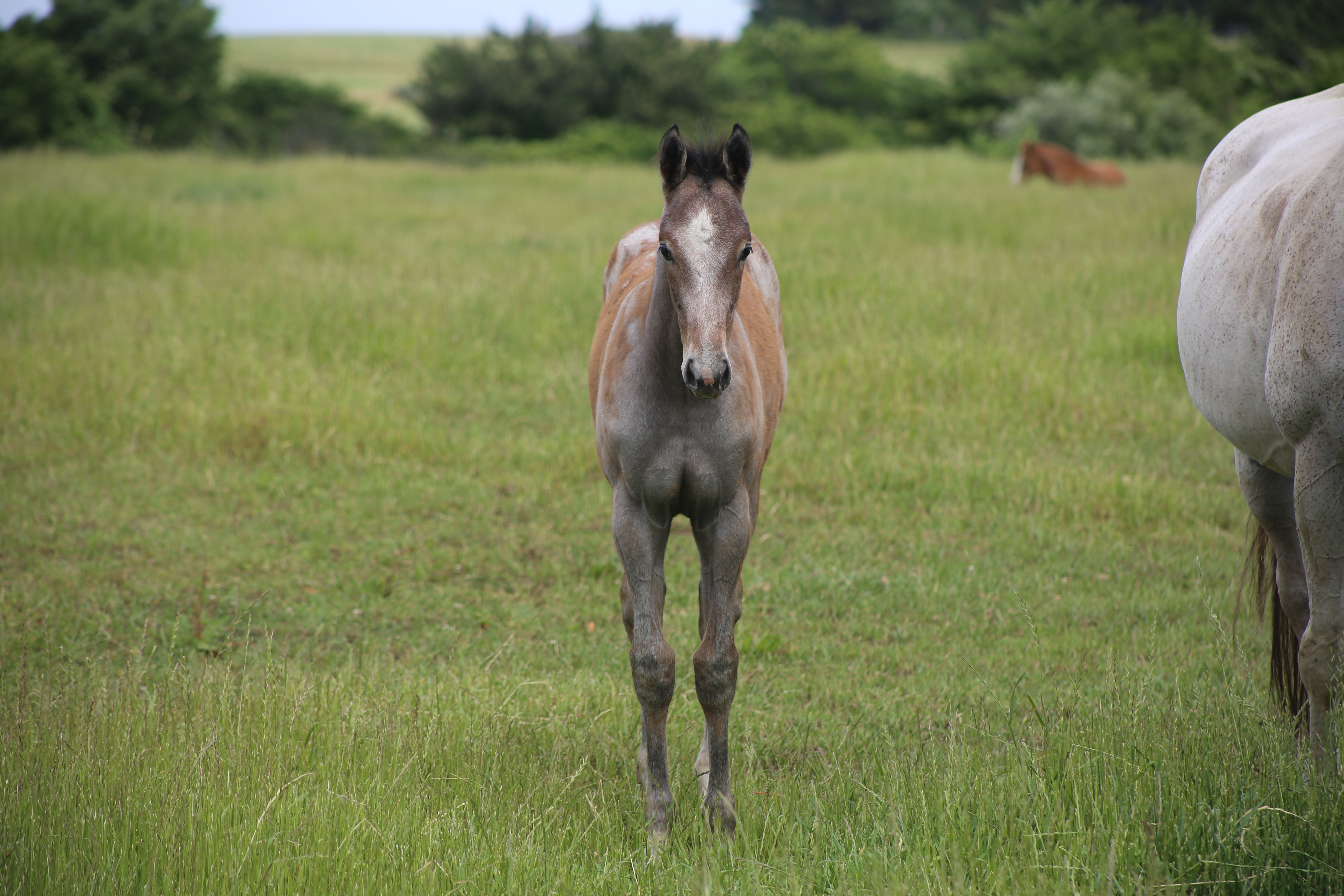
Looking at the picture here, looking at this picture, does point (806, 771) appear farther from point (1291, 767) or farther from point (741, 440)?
point (1291, 767)

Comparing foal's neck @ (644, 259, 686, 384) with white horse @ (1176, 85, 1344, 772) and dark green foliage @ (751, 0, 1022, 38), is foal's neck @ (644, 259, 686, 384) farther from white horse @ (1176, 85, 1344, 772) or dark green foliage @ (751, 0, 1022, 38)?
dark green foliage @ (751, 0, 1022, 38)

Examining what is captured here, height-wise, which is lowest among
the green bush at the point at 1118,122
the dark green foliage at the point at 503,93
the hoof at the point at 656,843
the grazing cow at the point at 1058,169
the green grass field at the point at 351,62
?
the hoof at the point at 656,843

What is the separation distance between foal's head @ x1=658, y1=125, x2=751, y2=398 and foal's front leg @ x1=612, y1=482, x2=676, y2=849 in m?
0.51

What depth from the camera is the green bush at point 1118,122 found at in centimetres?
2511

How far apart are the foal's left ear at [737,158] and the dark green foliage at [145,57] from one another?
1158 inches

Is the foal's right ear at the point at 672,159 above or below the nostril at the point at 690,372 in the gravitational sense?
above

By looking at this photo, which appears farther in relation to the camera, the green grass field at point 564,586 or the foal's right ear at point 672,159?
the foal's right ear at point 672,159

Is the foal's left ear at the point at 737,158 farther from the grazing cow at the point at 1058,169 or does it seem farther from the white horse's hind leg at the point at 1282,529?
the grazing cow at the point at 1058,169

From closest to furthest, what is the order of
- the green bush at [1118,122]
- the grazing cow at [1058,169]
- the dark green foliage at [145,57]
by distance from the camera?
the grazing cow at [1058,169] < the green bush at [1118,122] < the dark green foliage at [145,57]

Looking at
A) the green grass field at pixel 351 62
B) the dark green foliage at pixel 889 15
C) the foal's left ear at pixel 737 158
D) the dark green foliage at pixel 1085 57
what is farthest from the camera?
the dark green foliage at pixel 889 15

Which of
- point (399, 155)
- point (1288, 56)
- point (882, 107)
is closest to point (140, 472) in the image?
point (399, 155)

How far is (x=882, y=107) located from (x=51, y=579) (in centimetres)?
3890

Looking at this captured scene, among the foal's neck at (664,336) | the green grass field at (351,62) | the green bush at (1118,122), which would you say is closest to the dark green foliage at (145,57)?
the green grass field at (351,62)

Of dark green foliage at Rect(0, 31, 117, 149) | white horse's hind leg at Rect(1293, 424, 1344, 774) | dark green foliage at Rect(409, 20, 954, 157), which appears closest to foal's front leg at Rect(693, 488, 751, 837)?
white horse's hind leg at Rect(1293, 424, 1344, 774)
